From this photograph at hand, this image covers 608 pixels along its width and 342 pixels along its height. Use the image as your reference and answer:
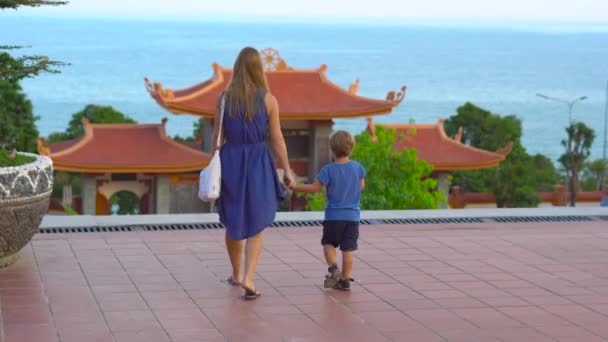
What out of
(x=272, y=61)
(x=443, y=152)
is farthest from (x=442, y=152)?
(x=272, y=61)

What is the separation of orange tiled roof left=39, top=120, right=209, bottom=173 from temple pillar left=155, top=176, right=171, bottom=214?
2.91ft

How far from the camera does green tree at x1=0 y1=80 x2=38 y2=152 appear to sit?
33.4 meters

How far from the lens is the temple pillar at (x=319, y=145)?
33.7 m

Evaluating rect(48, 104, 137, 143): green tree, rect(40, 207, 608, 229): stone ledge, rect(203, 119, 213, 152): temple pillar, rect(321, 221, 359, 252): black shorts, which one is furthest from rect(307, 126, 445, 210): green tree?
rect(48, 104, 137, 143): green tree

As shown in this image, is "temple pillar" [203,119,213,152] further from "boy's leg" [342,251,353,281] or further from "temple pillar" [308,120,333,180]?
"boy's leg" [342,251,353,281]

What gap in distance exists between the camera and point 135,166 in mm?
Answer: 31266

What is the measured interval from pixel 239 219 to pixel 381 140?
1854 centimetres

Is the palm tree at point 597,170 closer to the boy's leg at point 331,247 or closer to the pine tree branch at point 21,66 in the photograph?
the boy's leg at point 331,247

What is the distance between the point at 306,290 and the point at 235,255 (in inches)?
20.3

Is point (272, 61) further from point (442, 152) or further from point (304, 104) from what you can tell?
point (442, 152)

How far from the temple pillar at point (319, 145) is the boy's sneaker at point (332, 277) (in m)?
26.6

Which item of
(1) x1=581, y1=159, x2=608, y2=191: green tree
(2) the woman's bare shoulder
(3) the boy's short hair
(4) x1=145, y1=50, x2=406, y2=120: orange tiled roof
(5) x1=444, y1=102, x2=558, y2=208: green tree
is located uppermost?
(2) the woman's bare shoulder

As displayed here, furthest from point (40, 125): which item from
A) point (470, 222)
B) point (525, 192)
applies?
point (470, 222)

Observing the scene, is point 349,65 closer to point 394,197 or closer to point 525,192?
point 525,192
